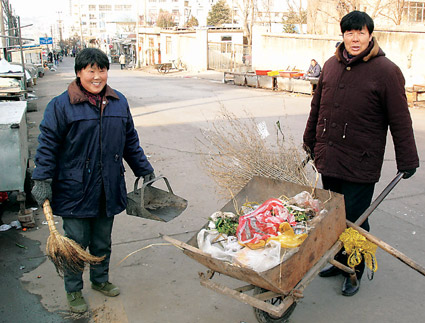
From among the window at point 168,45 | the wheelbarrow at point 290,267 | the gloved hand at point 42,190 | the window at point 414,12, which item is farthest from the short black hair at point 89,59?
the window at point 168,45

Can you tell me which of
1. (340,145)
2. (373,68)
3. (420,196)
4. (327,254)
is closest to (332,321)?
(327,254)

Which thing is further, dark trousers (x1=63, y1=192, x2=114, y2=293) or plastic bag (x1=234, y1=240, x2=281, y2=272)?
dark trousers (x1=63, y1=192, x2=114, y2=293)

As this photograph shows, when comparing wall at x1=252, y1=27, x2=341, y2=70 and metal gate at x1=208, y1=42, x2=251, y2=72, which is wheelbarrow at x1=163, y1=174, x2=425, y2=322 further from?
metal gate at x1=208, y1=42, x2=251, y2=72

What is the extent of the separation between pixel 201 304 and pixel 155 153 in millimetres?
5054

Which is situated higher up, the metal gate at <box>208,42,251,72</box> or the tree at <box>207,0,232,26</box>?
the tree at <box>207,0,232,26</box>

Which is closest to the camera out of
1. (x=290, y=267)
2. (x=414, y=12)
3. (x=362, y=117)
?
(x=290, y=267)

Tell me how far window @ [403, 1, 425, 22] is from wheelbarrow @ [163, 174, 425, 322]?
2514 centimetres

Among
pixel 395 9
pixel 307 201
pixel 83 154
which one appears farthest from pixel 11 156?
pixel 395 9

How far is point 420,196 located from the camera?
588 cm

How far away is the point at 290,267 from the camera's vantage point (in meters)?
2.50

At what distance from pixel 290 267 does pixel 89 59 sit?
188 centimetres

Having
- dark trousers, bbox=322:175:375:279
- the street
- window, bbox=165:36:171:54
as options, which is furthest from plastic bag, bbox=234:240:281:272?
window, bbox=165:36:171:54

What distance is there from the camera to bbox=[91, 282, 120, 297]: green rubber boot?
3.50 m

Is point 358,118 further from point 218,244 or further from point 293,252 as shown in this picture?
point 218,244
